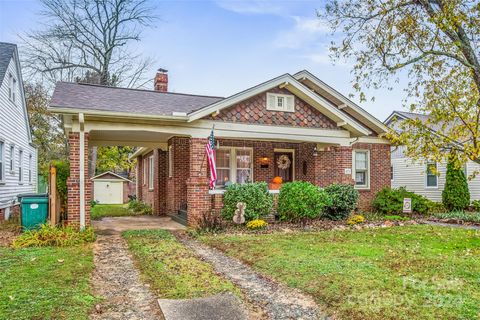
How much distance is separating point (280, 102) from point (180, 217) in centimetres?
497

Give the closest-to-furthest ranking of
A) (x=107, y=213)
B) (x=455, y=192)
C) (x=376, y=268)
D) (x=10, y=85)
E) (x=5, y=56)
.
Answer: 1. (x=376, y=268)
2. (x=5, y=56)
3. (x=10, y=85)
4. (x=107, y=213)
5. (x=455, y=192)

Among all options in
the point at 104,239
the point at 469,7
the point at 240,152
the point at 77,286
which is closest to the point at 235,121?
the point at 240,152

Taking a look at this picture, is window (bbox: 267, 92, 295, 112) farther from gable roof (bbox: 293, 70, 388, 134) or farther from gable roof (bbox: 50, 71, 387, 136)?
gable roof (bbox: 293, 70, 388, 134)

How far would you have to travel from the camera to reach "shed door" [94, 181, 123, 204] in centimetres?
2572

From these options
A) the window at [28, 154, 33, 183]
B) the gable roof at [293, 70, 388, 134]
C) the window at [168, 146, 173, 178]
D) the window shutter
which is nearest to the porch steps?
the window at [168, 146, 173, 178]

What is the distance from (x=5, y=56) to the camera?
1417 centimetres

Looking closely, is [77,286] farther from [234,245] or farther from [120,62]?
[120,62]

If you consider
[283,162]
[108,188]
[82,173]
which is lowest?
[108,188]

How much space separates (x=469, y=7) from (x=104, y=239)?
9516 mm

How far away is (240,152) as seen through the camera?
14.6m

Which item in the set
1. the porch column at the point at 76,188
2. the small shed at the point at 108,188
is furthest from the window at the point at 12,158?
the small shed at the point at 108,188

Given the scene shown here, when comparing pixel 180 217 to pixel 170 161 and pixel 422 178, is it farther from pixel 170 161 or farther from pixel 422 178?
pixel 422 178

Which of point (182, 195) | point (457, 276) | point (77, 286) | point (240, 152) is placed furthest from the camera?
point (240, 152)

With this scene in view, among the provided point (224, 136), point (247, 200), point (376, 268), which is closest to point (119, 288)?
point (376, 268)
